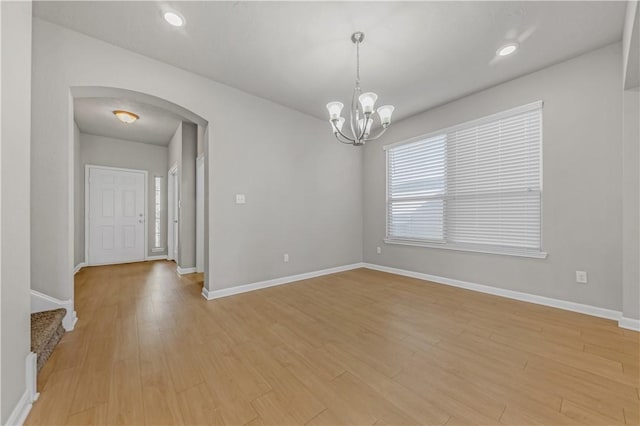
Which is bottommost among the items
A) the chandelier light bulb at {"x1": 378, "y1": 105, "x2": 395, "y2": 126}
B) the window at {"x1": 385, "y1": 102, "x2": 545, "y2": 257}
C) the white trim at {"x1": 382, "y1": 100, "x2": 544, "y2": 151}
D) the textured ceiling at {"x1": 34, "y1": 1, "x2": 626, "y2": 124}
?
the window at {"x1": 385, "y1": 102, "x2": 545, "y2": 257}

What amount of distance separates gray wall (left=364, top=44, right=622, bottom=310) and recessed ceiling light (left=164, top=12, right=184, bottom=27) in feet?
11.9

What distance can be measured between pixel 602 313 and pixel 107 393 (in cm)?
420

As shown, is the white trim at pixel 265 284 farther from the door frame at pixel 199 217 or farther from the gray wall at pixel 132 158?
the gray wall at pixel 132 158

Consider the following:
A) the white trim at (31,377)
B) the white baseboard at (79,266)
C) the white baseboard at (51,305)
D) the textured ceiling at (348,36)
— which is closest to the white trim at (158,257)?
the white baseboard at (79,266)

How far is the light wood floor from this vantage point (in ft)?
4.27

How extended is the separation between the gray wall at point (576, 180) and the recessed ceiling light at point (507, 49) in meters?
0.68

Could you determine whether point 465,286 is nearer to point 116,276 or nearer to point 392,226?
point 392,226

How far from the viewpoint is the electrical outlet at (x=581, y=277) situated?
8.49 ft

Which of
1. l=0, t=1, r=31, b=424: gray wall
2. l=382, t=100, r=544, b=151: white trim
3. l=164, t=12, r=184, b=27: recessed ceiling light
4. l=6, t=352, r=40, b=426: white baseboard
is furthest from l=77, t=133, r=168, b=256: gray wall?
l=382, t=100, r=544, b=151: white trim

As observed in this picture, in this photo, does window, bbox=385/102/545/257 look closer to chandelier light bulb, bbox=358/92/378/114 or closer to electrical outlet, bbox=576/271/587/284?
electrical outlet, bbox=576/271/587/284

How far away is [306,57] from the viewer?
2.64m

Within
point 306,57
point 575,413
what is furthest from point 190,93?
point 575,413

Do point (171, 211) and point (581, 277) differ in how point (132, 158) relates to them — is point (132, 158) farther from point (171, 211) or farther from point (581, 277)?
point (581, 277)

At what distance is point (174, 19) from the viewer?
2139 mm
